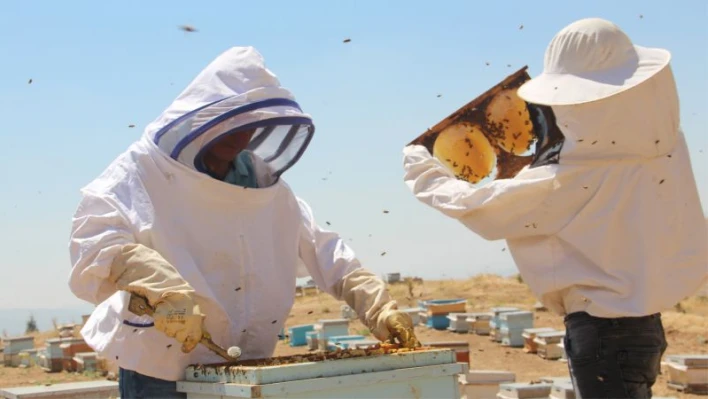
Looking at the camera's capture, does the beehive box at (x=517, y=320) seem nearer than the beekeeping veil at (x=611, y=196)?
No

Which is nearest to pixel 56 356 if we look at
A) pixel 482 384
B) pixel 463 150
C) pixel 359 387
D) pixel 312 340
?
pixel 312 340

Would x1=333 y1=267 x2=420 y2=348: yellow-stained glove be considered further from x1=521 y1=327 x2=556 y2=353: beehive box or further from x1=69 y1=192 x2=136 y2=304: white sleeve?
x1=521 y1=327 x2=556 y2=353: beehive box

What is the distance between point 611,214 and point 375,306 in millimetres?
1141

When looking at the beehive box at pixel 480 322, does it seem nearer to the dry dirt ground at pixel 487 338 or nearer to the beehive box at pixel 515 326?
the dry dirt ground at pixel 487 338

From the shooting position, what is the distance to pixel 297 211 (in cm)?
393

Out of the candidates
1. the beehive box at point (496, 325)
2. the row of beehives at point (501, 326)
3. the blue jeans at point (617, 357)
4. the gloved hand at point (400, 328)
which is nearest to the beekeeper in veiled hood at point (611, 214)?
the blue jeans at point (617, 357)

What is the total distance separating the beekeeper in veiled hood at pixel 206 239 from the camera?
10.5ft

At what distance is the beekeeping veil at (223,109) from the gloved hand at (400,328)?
2.84ft

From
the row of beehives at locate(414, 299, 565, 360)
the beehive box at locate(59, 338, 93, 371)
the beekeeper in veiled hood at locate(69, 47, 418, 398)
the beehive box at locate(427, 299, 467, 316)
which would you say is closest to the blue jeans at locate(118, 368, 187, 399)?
the beekeeper in veiled hood at locate(69, 47, 418, 398)

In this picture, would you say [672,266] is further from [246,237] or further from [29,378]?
[29,378]

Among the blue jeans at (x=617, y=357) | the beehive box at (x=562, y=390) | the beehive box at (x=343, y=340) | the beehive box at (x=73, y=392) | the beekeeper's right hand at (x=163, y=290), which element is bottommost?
the beehive box at (x=562, y=390)

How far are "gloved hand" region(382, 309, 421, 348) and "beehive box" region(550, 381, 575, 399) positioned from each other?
12.5ft

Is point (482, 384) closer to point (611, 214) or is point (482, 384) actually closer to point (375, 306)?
point (611, 214)

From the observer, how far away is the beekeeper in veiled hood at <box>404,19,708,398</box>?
400cm
